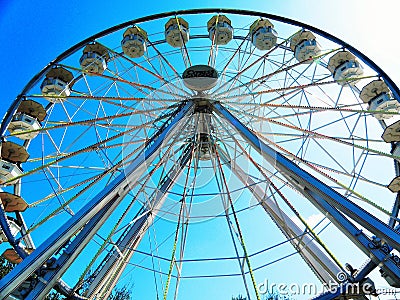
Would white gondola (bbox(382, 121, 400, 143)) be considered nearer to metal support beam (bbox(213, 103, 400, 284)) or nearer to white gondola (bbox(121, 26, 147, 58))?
metal support beam (bbox(213, 103, 400, 284))

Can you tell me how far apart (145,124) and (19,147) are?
13.7 ft

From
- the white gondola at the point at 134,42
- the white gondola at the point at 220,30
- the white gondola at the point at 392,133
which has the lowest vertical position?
the white gondola at the point at 392,133

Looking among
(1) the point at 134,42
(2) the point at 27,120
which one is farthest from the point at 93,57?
(2) the point at 27,120

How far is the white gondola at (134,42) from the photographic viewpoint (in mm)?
14039

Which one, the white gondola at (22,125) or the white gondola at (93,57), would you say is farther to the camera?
the white gondola at (93,57)

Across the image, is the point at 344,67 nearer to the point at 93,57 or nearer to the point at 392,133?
the point at 392,133

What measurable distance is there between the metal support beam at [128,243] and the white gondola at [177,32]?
416 cm

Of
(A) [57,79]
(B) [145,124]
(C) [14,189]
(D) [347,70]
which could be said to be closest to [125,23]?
(A) [57,79]

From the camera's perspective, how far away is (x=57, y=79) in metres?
13.0

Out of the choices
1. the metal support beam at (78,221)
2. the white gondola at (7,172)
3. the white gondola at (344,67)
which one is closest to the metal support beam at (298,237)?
the metal support beam at (78,221)

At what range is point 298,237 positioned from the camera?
10641 millimetres

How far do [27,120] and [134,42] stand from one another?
16.1 feet

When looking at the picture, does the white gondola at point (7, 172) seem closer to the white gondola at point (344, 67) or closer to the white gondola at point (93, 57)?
the white gondola at point (93, 57)

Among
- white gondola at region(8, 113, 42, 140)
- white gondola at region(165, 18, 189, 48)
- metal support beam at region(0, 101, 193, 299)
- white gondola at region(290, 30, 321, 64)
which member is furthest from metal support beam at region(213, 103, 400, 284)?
white gondola at region(8, 113, 42, 140)
